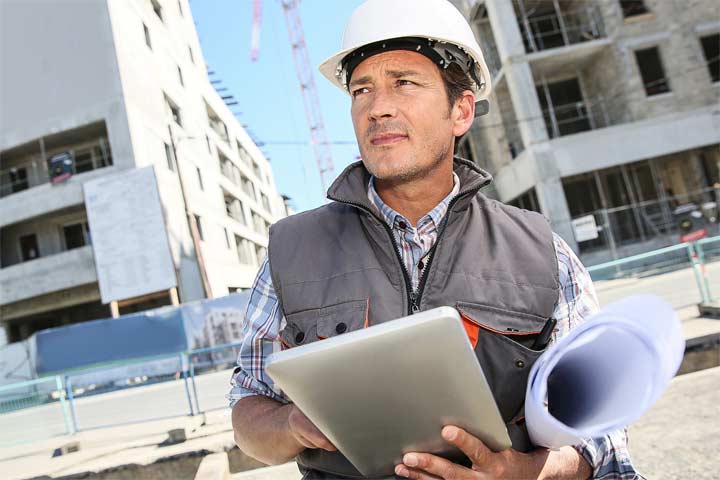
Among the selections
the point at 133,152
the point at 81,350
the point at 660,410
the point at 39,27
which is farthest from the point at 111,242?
the point at 660,410

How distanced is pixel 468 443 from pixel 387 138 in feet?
2.99

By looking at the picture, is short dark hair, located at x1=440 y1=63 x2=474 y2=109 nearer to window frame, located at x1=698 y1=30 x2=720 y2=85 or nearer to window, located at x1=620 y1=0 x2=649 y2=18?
window frame, located at x1=698 y1=30 x2=720 y2=85

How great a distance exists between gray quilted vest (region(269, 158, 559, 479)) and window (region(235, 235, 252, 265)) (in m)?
36.3

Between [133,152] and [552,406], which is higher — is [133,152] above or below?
above

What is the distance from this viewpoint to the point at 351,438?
124 cm

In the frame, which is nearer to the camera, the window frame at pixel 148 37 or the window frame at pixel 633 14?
the window frame at pixel 633 14

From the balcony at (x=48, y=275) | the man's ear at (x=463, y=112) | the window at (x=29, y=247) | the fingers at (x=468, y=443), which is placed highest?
the window at (x=29, y=247)

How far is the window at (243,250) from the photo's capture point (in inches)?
1483

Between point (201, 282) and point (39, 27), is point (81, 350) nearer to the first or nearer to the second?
point (201, 282)

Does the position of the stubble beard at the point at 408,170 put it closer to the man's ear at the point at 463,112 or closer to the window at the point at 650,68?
the man's ear at the point at 463,112

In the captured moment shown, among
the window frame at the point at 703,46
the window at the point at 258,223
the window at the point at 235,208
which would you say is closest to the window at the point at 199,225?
the window at the point at 235,208

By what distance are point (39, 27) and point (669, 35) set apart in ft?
82.0

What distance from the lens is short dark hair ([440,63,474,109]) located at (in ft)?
6.00

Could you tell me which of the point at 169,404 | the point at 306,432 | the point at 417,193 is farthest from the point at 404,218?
the point at 169,404
